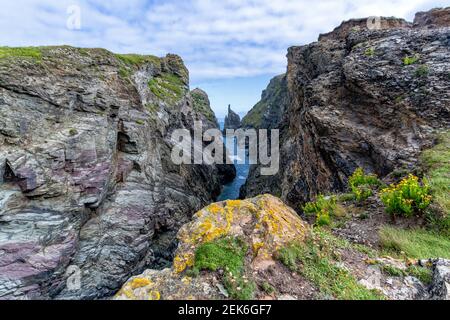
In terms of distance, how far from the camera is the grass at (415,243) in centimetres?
664

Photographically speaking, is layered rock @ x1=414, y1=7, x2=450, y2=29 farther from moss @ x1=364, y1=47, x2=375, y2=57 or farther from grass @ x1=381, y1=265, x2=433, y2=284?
grass @ x1=381, y1=265, x2=433, y2=284

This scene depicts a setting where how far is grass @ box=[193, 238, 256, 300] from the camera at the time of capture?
489cm

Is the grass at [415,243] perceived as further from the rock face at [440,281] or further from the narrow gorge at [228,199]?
the rock face at [440,281]

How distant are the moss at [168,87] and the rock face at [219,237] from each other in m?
31.9

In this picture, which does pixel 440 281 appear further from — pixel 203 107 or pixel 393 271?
pixel 203 107

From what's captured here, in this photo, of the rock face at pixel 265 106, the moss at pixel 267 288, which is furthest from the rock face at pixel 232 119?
the moss at pixel 267 288

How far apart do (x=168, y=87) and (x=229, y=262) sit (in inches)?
1533

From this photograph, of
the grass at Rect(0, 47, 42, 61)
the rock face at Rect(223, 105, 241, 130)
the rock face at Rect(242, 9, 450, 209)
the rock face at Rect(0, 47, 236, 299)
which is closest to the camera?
the rock face at Rect(242, 9, 450, 209)

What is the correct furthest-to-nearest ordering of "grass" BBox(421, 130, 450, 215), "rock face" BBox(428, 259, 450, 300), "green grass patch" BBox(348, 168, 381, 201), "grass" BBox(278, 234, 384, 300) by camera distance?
"green grass patch" BBox(348, 168, 381, 201) → "grass" BBox(421, 130, 450, 215) → "grass" BBox(278, 234, 384, 300) → "rock face" BBox(428, 259, 450, 300)

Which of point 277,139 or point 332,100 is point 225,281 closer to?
point 332,100

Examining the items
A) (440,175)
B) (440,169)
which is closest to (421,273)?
(440,175)

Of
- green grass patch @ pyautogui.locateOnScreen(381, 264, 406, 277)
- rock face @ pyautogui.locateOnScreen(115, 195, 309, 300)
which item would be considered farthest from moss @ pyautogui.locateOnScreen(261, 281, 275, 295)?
green grass patch @ pyautogui.locateOnScreen(381, 264, 406, 277)

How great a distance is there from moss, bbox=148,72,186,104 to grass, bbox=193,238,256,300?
3312cm

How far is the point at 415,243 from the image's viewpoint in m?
7.10
